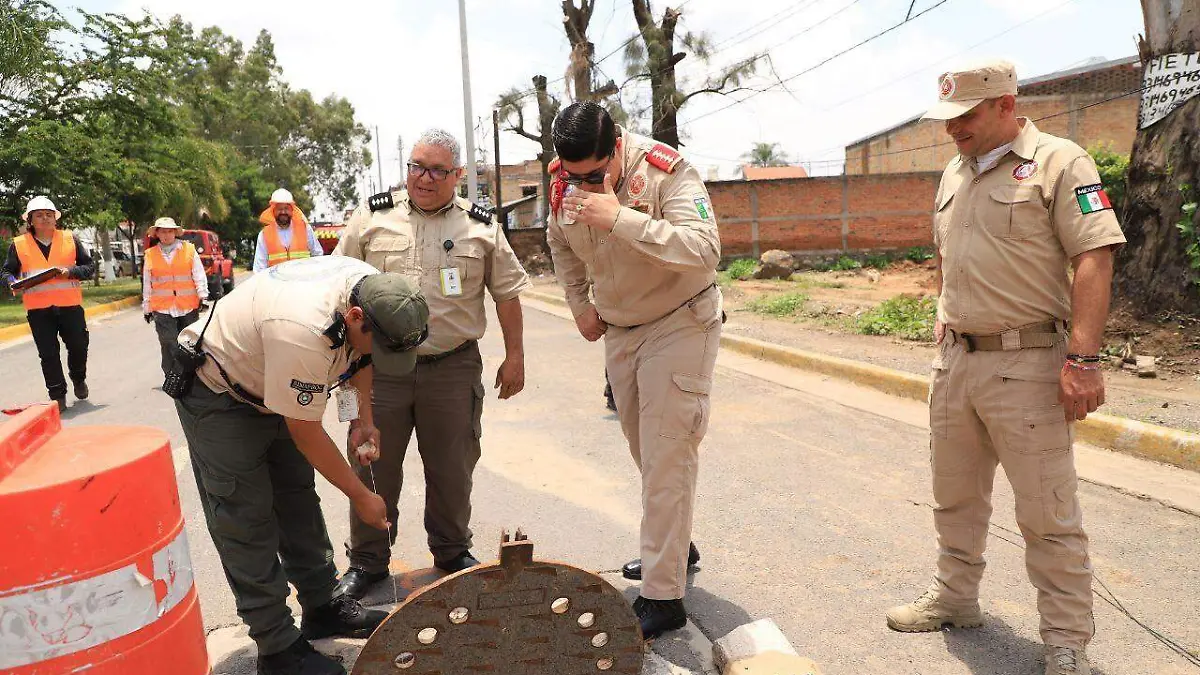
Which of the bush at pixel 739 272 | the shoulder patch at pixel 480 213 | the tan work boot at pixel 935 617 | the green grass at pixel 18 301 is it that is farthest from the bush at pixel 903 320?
the green grass at pixel 18 301

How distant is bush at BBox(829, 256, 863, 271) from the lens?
79.5 ft

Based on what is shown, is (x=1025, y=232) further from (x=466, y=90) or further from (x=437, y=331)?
(x=466, y=90)

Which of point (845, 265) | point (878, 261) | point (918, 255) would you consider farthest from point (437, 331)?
point (918, 255)

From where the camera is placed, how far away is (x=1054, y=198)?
8.02 ft

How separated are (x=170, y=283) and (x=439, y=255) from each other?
539cm

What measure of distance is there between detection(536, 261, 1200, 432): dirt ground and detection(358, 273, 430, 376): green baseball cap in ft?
15.6

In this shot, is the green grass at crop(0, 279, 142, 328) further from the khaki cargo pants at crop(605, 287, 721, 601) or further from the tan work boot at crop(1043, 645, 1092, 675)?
the tan work boot at crop(1043, 645, 1092, 675)

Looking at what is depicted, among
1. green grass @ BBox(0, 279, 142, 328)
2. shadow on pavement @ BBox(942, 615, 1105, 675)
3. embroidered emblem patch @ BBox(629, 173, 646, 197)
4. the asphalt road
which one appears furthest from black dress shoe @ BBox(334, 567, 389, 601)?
green grass @ BBox(0, 279, 142, 328)

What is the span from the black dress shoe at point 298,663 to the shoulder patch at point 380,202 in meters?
1.70

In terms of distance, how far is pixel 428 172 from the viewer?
320cm

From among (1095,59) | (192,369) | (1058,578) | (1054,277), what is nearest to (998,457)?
(1058,578)

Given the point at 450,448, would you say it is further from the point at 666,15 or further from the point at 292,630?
the point at 666,15

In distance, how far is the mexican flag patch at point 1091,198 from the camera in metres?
2.36

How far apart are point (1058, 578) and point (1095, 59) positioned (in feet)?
161
